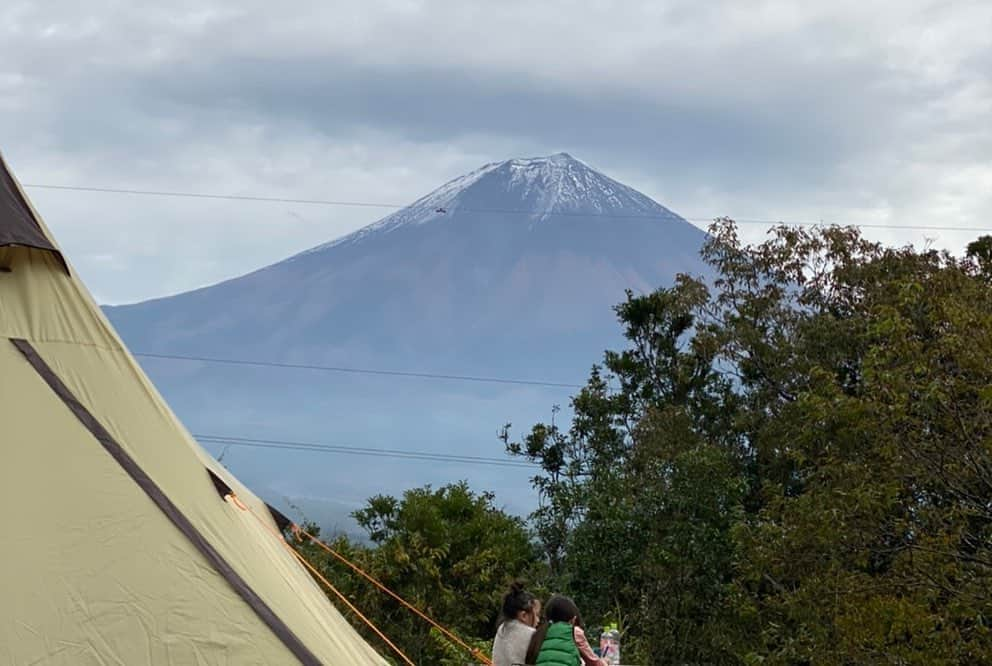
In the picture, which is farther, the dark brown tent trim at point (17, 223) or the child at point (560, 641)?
the child at point (560, 641)

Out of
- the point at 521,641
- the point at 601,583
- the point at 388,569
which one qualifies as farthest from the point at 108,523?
the point at 601,583

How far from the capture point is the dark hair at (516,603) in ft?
26.3

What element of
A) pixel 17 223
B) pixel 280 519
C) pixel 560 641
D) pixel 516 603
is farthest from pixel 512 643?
pixel 17 223

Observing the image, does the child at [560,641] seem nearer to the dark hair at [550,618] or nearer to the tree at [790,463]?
the dark hair at [550,618]

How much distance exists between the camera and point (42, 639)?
6094 millimetres

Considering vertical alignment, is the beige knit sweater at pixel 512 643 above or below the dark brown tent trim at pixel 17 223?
below

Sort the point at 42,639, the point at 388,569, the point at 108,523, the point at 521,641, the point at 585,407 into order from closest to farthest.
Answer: the point at 42,639, the point at 108,523, the point at 521,641, the point at 388,569, the point at 585,407

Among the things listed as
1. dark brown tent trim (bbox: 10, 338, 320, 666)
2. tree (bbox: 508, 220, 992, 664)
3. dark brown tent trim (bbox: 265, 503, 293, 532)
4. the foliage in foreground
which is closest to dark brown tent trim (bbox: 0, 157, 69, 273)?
dark brown tent trim (bbox: 10, 338, 320, 666)

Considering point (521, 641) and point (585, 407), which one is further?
point (585, 407)

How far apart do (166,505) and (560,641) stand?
2349 mm

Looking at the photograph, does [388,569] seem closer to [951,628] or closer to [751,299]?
[951,628]

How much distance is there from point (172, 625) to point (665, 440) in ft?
57.4

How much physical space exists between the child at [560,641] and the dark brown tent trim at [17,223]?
3.22 meters

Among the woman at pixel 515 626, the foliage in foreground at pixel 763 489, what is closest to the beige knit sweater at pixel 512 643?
the woman at pixel 515 626
